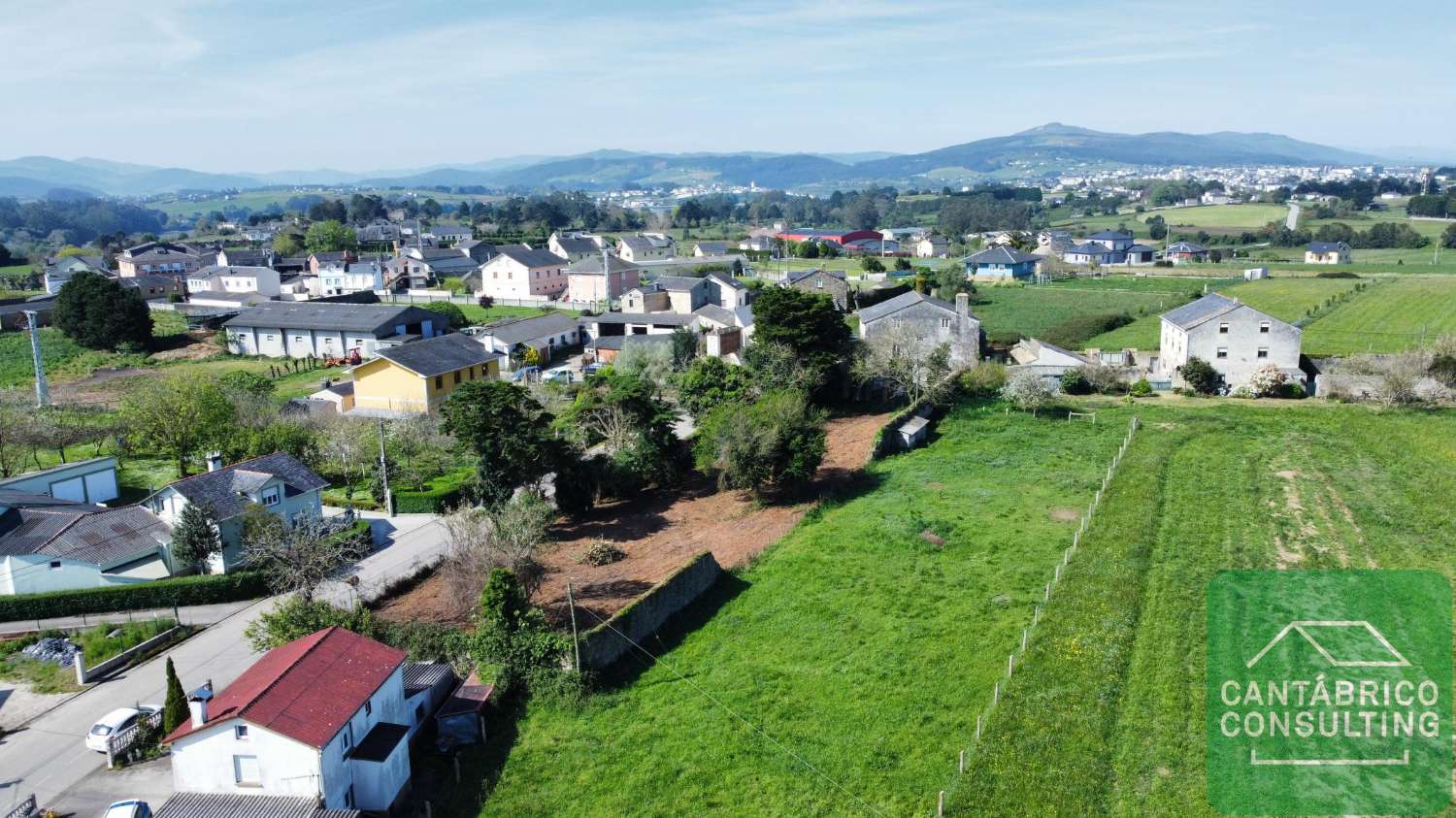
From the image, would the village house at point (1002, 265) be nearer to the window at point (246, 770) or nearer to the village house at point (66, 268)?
the village house at point (66, 268)

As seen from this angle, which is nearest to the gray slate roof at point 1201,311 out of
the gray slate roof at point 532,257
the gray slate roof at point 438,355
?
the gray slate roof at point 438,355

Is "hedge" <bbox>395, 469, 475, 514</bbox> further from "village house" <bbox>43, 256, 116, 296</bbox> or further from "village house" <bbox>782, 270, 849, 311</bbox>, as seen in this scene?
"village house" <bbox>43, 256, 116, 296</bbox>

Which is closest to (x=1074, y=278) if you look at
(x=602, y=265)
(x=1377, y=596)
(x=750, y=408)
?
(x=602, y=265)

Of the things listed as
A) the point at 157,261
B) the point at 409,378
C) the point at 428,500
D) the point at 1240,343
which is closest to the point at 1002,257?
the point at 1240,343

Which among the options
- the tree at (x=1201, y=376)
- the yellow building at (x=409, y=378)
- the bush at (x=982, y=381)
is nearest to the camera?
the tree at (x=1201, y=376)

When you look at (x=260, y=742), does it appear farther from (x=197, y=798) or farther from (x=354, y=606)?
(x=354, y=606)

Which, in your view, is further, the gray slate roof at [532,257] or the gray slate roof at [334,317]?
the gray slate roof at [532,257]

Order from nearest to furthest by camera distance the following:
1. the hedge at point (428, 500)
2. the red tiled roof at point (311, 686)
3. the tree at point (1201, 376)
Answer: the red tiled roof at point (311, 686) < the hedge at point (428, 500) < the tree at point (1201, 376)

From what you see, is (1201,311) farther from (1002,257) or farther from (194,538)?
(1002,257)
